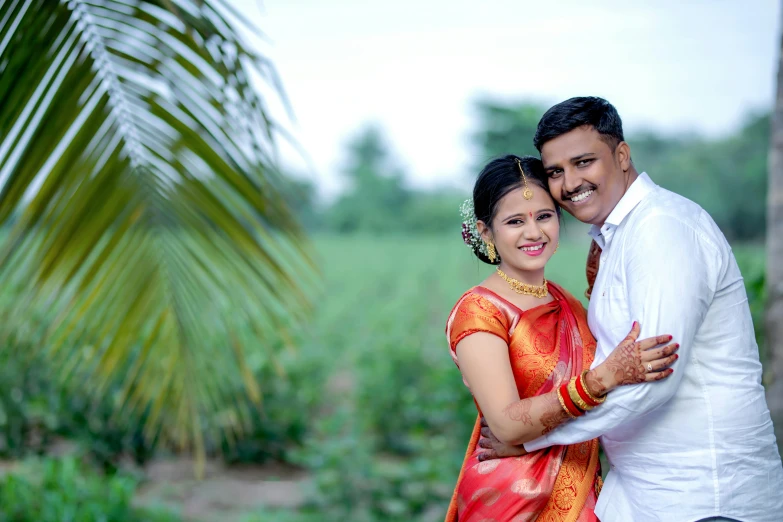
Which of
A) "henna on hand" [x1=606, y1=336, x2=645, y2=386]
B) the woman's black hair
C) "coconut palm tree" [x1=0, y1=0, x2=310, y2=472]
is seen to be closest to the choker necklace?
the woman's black hair

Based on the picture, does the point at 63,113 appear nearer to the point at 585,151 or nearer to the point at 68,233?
the point at 68,233

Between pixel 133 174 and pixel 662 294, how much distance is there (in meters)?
1.64

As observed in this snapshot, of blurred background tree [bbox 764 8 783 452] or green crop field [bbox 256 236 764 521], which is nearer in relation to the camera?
blurred background tree [bbox 764 8 783 452]

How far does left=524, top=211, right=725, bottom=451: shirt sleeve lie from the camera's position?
152cm

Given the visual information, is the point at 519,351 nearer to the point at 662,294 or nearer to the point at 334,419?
the point at 662,294

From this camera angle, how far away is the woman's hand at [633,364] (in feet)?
4.92

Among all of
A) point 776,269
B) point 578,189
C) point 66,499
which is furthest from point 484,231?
point 66,499

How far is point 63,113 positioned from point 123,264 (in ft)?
1.83

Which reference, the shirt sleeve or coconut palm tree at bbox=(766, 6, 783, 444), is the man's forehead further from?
coconut palm tree at bbox=(766, 6, 783, 444)

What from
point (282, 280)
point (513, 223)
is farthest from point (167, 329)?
point (513, 223)

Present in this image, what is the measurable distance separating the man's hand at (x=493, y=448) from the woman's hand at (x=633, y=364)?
30 centimetres

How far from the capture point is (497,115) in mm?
35344

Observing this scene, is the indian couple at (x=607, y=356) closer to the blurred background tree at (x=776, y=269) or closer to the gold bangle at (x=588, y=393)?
the gold bangle at (x=588, y=393)

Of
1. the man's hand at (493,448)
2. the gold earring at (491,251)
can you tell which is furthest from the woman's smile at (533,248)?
the man's hand at (493,448)
